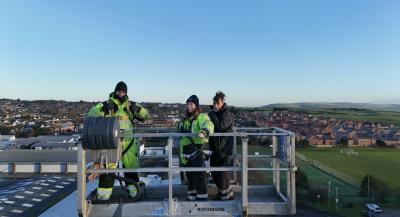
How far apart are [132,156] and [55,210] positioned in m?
22.8

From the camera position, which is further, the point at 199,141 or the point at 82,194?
the point at 199,141

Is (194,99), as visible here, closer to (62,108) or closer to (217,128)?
(217,128)

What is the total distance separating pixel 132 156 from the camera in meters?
7.47

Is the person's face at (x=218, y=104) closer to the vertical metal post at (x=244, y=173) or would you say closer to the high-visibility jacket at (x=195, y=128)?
the high-visibility jacket at (x=195, y=128)

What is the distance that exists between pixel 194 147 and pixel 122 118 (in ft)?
4.88

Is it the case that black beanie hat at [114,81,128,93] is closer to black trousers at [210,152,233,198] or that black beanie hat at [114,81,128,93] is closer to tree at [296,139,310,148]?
black trousers at [210,152,233,198]

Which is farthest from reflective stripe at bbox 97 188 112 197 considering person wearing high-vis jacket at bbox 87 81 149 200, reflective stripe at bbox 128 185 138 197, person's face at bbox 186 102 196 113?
person's face at bbox 186 102 196 113

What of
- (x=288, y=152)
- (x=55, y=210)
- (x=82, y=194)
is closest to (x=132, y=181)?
(x=82, y=194)

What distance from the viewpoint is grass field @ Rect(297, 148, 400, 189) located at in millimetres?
66287

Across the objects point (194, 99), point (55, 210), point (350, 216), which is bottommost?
point (350, 216)

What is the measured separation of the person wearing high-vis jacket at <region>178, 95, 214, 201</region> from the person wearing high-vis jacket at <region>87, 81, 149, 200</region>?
98cm

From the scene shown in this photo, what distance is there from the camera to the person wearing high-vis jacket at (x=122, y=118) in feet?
23.7

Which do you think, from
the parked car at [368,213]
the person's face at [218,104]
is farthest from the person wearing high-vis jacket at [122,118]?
the parked car at [368,213]

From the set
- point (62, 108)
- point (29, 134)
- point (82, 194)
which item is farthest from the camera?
point (62, 108)
